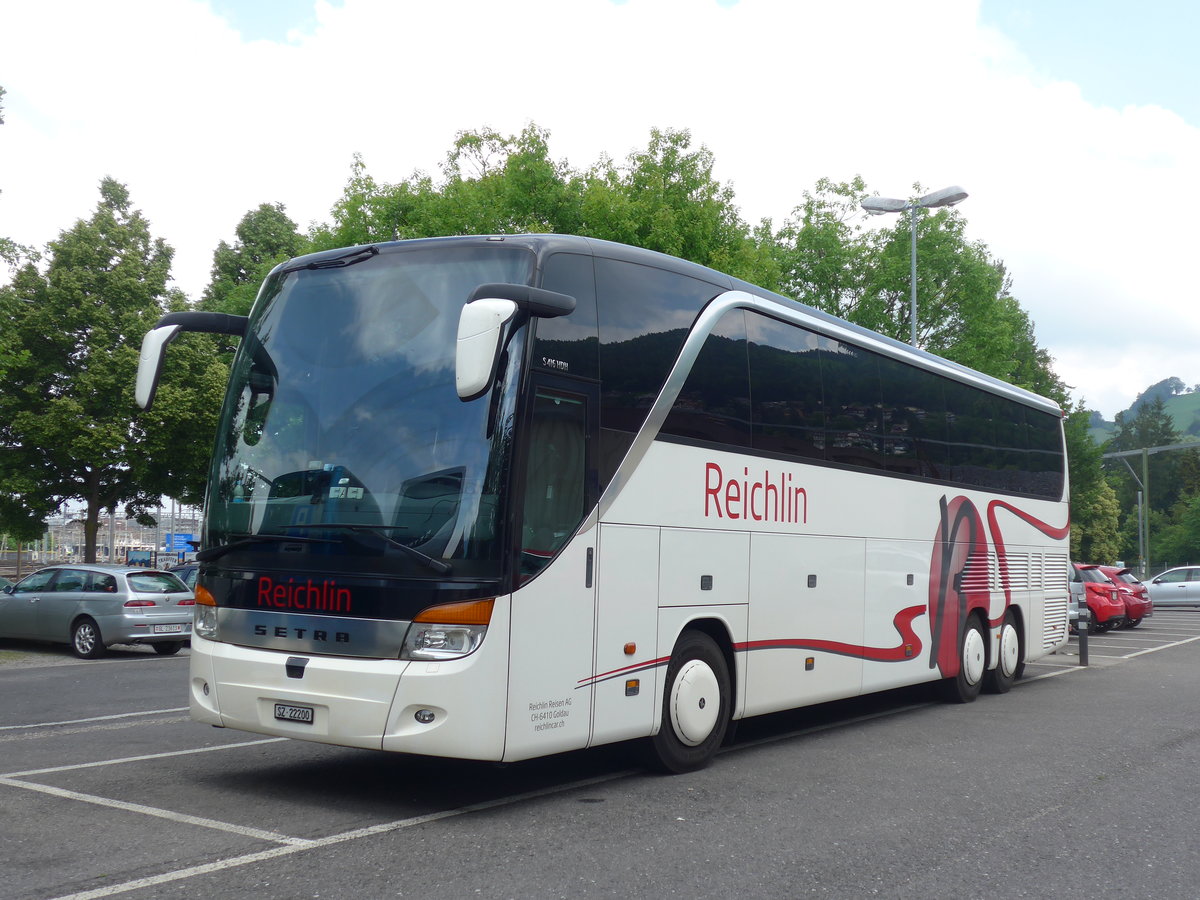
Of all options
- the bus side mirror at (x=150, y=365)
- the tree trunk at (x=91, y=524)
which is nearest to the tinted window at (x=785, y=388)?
the bus side mirror at (x=150, y=365)

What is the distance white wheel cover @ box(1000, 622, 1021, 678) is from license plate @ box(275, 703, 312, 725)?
10.4 metres

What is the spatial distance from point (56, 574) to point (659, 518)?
15927 millimetres

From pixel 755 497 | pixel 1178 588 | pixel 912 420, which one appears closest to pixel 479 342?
pixel 755 497

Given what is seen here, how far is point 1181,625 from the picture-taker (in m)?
35.0

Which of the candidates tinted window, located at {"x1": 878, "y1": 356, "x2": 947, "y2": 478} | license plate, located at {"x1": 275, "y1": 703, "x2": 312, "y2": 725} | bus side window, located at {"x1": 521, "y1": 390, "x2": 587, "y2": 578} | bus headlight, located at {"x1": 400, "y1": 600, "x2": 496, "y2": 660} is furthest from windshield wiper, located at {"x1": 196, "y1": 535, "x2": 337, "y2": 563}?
tinted window, located at {"x1": 878, "y1": 356, "x2": 947, "y2": 478}

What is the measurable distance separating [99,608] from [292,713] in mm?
14220

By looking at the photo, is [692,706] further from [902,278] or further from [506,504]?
[902,278]

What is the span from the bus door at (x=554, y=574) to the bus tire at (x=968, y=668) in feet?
25.1

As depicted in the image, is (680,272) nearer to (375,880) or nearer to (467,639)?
(467,639)

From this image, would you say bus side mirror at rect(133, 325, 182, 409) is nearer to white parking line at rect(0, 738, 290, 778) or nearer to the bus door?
the bus door

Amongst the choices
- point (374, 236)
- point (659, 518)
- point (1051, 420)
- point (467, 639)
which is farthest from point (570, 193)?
point (467, 639)

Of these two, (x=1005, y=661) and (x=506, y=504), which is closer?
(x=506, y=504)

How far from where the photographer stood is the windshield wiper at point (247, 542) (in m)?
7.24

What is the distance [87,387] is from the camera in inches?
1329
